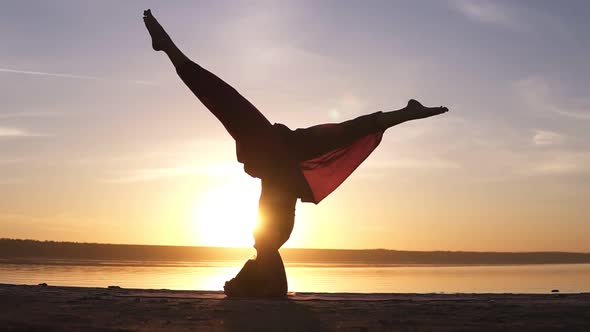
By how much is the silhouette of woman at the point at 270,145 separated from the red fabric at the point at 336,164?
0.07ft

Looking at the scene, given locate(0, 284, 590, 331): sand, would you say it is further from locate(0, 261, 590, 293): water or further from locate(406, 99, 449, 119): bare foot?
locate(0, 261, 590, 293): water

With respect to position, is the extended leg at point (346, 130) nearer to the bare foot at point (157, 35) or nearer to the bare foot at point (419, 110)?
the bare foot at point (419, 110)

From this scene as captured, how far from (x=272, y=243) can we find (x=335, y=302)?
4.99 ft

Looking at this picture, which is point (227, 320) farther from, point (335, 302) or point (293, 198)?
point (293, 198)

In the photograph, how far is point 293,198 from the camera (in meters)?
9.52

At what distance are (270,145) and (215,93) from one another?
1.03 meters

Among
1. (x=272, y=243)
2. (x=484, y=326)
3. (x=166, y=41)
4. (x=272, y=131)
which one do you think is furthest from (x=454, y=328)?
(x=166, y=41)

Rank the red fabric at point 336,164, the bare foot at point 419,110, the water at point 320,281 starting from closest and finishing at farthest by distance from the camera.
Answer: the bare foot at point 419,110, the red fabric at point 336,164, the water at point 320,281

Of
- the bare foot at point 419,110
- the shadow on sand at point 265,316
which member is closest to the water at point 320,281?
the bare foot at point 419,110

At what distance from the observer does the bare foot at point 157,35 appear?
30.7 ft

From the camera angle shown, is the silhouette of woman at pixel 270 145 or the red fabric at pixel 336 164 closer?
the silhouette of woman at pixel 270 145

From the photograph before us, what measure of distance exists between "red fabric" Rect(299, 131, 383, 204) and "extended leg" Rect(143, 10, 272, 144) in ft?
2.98

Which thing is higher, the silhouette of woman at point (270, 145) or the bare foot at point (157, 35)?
the bare foot at point (157, 35)

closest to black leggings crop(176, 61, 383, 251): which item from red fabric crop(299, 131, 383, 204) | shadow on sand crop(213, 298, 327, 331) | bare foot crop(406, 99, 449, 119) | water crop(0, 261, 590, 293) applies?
red fabric crop(299, 131, 383, 204)
